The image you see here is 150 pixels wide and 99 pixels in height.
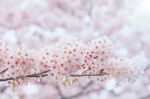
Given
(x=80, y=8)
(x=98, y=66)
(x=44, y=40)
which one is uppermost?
(x=80, y=8)

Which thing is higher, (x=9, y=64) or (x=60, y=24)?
(x=60, y=24)

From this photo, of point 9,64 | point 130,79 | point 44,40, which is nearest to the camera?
point 9,64

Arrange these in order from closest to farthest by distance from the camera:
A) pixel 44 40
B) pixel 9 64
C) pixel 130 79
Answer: pixel 9 64
pixel 130 79
pixel 44 40


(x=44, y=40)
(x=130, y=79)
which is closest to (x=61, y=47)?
(x=130, y=79)

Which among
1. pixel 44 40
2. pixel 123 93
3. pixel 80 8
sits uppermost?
pixel 80 8

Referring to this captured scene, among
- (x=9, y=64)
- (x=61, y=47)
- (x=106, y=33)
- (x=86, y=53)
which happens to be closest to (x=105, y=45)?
(x=86, y=53)

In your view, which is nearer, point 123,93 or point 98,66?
point 98,66

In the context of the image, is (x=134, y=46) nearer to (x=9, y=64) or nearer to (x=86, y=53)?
(x=86, y=53)

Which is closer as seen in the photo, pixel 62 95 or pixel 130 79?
pixel 130 79

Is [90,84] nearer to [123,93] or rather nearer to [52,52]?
[123,93]
